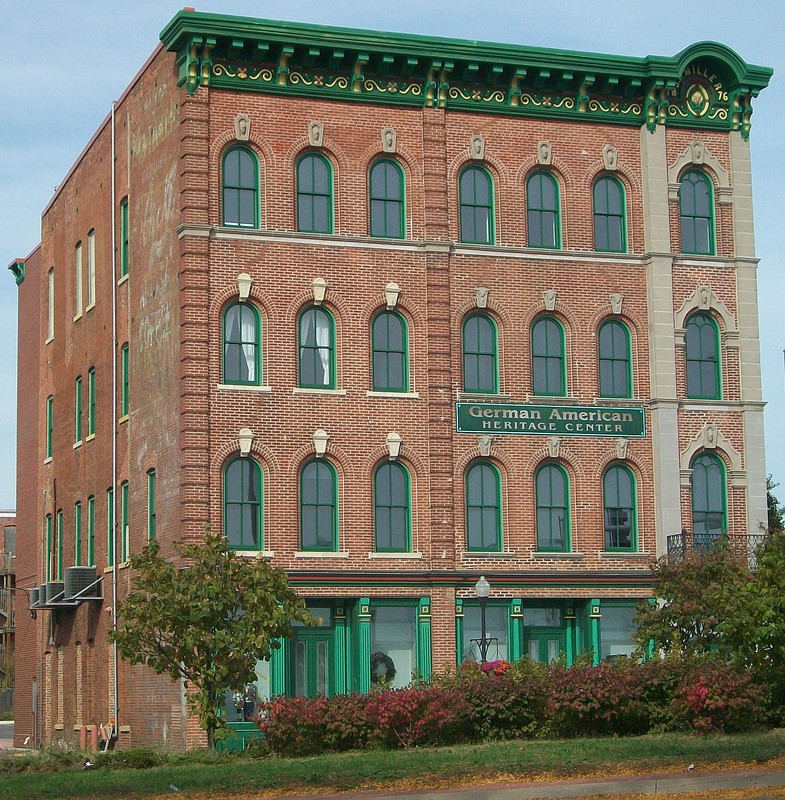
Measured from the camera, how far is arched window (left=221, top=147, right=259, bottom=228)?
3759cm

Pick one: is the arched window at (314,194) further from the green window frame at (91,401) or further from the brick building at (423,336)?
the green window frame at (91,401)

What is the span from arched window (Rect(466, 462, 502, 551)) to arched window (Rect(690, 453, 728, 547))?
4825mm

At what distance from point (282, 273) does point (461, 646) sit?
9.38m

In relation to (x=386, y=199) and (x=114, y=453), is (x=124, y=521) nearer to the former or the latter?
(x=114, y=453)

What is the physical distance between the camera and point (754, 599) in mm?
26906

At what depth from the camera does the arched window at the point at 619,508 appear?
3944 centimetres

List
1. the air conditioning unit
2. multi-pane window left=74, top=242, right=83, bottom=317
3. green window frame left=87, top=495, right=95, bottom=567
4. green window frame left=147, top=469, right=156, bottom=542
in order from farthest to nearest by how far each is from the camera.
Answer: multi-pane window left=74, top=242, right=83, bottom=317
green window frame left=87, top=495, right=95, bottom=567
the air conditioning unit
green window frame left=147, top=469, right=156, bottom=542

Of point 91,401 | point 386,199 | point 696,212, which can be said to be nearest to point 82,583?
point 91,401

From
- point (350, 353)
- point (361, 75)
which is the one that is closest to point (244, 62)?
point (361, 75)

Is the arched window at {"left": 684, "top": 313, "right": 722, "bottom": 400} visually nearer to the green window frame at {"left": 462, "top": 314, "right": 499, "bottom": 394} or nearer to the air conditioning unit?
the green window frame at {"left": 462, "top": 314, "right": 499, "bottom": 394}

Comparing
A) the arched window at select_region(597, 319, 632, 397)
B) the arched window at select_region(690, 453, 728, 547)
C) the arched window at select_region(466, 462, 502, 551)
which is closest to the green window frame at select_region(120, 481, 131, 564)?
the arched window at select_region(466, 462, 502, 551)

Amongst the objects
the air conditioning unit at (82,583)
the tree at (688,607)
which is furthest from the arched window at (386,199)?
the air conditioning unit at (82,583)

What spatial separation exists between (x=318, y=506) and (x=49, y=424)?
15.4 m

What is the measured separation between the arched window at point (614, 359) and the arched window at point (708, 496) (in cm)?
250
